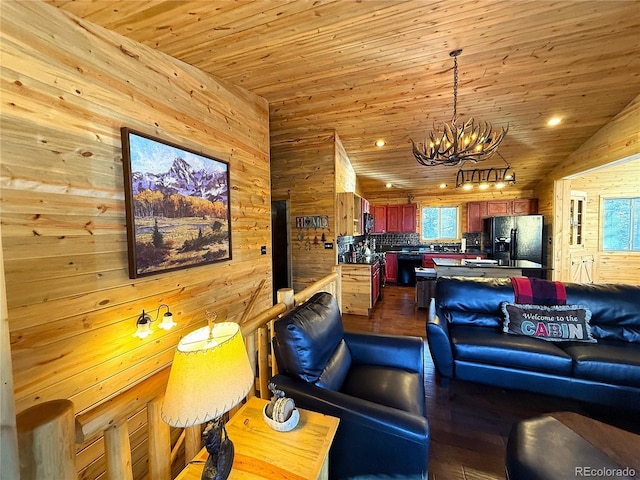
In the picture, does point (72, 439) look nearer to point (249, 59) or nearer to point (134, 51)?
point (134, 51)

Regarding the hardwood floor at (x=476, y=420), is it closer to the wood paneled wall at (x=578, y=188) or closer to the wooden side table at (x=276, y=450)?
the wooden side table at (x=276, y=450)

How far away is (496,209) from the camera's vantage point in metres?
6.64

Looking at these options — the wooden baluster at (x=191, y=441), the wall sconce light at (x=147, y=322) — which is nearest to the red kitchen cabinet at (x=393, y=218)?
the wall sconce light at (x=147, y=322)

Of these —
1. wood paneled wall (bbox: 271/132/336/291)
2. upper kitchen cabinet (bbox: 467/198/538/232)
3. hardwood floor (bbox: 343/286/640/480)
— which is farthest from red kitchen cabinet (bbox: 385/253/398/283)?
hardwood floor (bbox: 343/286/640/480)

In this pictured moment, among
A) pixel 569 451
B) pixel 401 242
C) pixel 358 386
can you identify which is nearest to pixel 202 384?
pixel 358 386

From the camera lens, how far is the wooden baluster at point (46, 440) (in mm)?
650

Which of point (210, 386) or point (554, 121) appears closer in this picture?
point (210, 386)

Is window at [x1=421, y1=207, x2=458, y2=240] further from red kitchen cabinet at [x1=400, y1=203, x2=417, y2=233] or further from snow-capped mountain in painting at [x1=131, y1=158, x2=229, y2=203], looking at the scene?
snow-capped mountain in painting at [x1=131, y1=158, x2=229, y2=203]

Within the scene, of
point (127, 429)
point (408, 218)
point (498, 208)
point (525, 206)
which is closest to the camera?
point (127, 429)

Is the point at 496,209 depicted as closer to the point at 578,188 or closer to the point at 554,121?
the point at 578,188

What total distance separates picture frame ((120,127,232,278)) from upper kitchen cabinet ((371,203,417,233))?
530cm

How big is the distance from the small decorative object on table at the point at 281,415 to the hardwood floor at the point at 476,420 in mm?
1116

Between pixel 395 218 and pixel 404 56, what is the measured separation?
205 inches

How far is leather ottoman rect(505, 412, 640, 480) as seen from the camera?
3.67 feet
